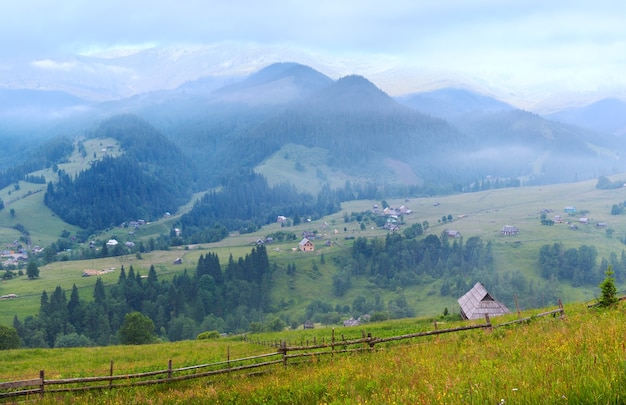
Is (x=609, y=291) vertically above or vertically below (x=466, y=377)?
below

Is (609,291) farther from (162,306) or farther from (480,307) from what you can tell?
(162,306)

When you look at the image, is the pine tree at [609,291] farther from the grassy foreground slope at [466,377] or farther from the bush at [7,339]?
the bush at [7,339]

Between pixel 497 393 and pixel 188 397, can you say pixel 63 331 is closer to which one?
pixel 188 397

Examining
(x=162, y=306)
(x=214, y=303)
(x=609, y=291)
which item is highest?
(x=609, y=291)

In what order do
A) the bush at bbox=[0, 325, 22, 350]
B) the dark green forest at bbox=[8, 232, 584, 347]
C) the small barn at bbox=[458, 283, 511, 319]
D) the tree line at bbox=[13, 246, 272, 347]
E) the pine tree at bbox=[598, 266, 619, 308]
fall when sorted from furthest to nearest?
the dark green forest at bbox=[8, 232, 584, 347] < the tree line at bbox=[13, 246, 272, 347] < the bush at bbox=[0, 325, 22, 350] < the small barn at bbox=[458, 283, 511, 319] < the pine tree at bbox=[598, 266, 619, 308]

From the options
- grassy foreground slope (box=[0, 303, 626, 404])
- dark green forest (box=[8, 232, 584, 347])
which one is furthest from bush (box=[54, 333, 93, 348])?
grassy foreground slope (box=[0, 303, 626, 404])

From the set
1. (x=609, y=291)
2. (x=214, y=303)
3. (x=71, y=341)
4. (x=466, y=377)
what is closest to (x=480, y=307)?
(x=609, y=291)

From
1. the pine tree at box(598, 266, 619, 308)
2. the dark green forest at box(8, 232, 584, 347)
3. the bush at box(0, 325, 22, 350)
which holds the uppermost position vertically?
the pine tree at box(598, 266, 619, 308)

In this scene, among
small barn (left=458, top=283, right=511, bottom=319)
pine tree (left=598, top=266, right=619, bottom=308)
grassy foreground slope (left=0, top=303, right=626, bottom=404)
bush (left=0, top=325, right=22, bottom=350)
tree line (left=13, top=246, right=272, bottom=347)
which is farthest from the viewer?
tree line (left=13, top=246, right=272, bottom=347)

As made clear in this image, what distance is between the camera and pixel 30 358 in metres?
47.4

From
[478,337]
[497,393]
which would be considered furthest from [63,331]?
[497,393]

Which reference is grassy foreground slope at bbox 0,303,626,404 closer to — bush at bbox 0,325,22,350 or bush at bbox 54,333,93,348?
bush at bbox 0,325,22,350

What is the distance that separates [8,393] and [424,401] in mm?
20876

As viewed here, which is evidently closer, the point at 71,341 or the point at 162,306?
the point at 71,341
